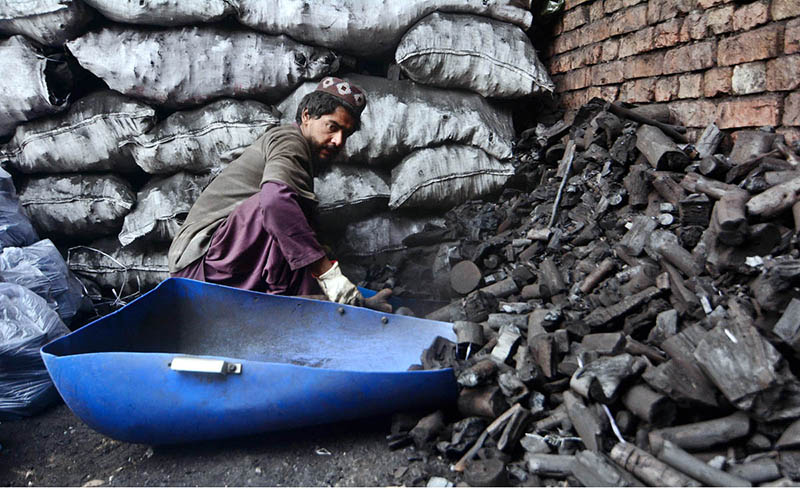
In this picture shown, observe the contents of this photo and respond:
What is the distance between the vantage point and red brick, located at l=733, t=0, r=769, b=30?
6.73 feet

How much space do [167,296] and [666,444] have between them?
188 cm

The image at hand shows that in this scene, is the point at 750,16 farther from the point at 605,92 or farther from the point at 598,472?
the point at 598,472

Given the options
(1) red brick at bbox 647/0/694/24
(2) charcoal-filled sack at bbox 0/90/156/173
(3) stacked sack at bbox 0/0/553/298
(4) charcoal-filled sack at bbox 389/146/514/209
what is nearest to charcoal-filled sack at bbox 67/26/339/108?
(3) stacked sack at bbox 0/0/553/298

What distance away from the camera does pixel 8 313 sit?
2143 millimetres

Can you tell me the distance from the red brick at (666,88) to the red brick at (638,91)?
4 centimetres

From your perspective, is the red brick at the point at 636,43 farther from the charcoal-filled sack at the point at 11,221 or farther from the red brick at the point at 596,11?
the charcoal-filled sack at the point at 11,221

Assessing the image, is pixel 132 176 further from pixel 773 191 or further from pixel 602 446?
pixel 773 191

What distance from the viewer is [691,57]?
7.83 ft

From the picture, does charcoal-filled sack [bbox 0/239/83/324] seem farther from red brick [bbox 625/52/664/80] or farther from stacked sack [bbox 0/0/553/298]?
red brick [bbox 625/52/664/80]

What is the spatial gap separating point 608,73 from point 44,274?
3.18m

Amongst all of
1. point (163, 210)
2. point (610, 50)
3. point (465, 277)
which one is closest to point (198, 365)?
point (465, 277)

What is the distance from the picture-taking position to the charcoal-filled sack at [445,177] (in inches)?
113

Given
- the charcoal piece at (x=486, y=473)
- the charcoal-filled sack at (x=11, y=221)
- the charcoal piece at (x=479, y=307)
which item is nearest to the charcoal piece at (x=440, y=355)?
the charcoal piece at (x=479, y=307)

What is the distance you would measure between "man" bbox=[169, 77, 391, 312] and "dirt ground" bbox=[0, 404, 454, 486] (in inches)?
26.2
